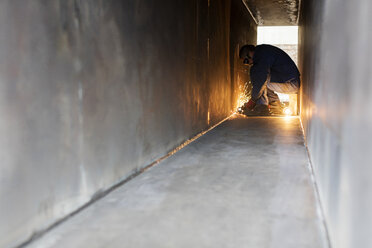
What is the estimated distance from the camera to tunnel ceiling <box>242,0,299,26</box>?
6.12 meters

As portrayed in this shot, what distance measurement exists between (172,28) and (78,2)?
124 centimetres

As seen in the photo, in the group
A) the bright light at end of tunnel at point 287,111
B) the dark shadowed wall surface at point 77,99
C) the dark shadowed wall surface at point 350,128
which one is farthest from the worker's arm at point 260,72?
the dark shadowed wall surface at point 350,128

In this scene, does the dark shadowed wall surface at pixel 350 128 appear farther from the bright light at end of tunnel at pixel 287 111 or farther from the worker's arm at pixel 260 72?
the bright light at end of tunnel at pixel 287 111

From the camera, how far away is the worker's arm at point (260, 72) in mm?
4492

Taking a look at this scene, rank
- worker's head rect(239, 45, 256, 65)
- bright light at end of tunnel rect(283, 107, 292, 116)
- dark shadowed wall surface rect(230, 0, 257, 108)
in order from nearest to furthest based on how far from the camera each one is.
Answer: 1. worker's head rect(239, 45, 256, 65)
2. dark shadowed wall surface rect(230, 0, 257, 108)
3. bright light at end of tunnel rect(283, 107, 292, 116)

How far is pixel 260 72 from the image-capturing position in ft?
14.8

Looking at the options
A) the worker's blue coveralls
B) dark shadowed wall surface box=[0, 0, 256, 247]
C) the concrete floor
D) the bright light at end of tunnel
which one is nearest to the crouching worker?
the worker's blue coveralls

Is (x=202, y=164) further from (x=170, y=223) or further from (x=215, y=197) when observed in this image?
(x=170, y=223)

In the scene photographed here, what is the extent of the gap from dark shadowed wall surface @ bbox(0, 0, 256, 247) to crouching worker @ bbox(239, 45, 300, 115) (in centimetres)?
213

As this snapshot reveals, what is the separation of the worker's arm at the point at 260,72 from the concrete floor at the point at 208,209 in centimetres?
228

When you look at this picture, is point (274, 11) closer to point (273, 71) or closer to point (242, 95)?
point (242, 95)

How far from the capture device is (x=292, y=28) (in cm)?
910

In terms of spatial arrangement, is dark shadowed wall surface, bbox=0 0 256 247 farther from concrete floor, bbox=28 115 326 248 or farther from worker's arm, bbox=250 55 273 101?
worker's arm, bbox=250 55 273 101

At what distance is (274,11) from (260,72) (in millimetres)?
Result: 2918
